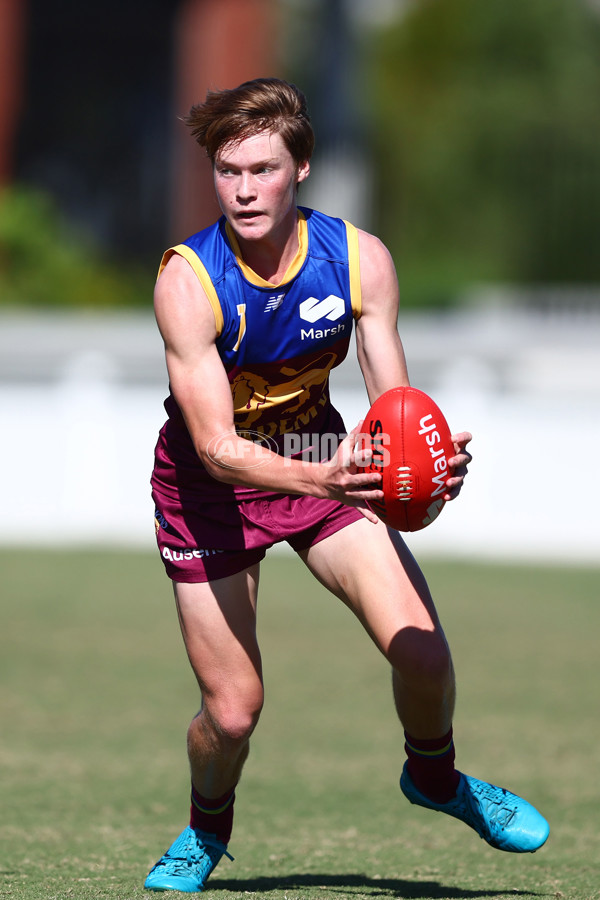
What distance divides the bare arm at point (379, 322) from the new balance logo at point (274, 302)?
11.0 inches

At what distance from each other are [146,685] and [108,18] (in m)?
21.5

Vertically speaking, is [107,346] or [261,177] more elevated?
[261,177]

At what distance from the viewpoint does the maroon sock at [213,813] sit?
493 centimetres

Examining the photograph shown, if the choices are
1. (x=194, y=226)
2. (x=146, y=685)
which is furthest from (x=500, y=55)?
(x=146, y=685)

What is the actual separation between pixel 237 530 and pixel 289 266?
2.99 feet

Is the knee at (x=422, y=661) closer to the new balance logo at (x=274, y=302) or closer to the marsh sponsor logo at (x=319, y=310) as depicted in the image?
the marsh sponsor logo at (x=319, y=310)

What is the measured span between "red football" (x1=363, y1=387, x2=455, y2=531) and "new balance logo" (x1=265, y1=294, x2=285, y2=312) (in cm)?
48

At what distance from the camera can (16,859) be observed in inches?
205

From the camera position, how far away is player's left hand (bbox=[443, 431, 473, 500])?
4.44 meters

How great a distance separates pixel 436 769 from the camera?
476 centimetres

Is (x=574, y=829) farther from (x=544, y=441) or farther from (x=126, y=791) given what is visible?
(x=544, y=441)

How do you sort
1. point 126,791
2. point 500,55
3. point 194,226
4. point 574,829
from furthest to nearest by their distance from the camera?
point 500,55 → point 194,226 → point 126,791 → point 574,829

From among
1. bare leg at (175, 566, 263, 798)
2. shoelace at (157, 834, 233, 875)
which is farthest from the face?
shoelace at (157, 834, 233, 875)

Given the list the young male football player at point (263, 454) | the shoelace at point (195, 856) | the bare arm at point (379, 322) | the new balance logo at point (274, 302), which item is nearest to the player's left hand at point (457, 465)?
the young male football player at point (263, 454)
